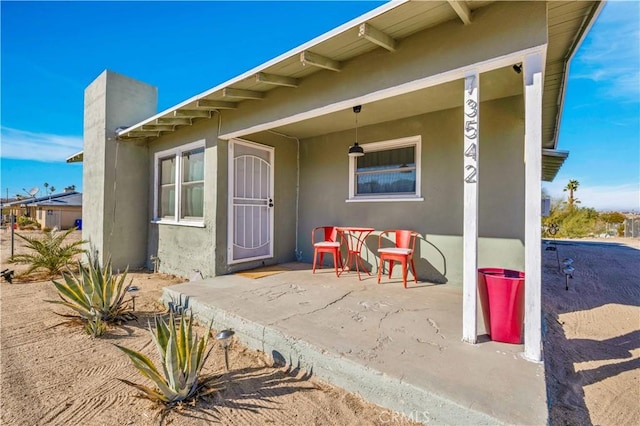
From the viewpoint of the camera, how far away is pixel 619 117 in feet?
33.9

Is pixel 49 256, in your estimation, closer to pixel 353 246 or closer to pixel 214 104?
pixel 214 104

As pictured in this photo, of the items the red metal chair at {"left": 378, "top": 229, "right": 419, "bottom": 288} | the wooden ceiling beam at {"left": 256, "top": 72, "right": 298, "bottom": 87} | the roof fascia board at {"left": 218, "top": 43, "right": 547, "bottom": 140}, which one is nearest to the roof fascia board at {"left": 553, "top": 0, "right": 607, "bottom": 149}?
the roof fascia board at {"left": 218, "top": 43, "right": 547, "bottom": 140}

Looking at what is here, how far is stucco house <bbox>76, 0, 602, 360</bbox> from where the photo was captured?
231 cm

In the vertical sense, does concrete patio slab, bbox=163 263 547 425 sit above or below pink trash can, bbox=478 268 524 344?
below

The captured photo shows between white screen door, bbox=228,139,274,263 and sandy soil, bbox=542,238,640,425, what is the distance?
4.46m

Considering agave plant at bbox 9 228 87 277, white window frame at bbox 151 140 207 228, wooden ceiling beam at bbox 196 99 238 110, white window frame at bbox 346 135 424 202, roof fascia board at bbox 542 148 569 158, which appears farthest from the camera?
agave plant at bbox 9 228 87 277

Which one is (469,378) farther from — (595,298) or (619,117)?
(619,117)

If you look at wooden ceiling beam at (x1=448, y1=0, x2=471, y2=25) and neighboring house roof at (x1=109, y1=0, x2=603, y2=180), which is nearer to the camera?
wooden ceiling beam at (x1=448, y1=0, x2=471, y2=25)

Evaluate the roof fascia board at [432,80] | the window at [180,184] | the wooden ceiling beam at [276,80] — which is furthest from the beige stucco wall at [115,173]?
the wooden ceiling beam at [276,80]

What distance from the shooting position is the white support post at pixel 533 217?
204cm

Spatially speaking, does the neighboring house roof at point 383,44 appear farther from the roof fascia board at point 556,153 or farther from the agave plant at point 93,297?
the agave plant at point 93,297

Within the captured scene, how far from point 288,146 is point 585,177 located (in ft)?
89.9

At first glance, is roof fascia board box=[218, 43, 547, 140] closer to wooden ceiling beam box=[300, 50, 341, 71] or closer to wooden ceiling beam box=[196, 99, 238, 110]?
wooden ceiling beam box=[300, 50, 341, 71]

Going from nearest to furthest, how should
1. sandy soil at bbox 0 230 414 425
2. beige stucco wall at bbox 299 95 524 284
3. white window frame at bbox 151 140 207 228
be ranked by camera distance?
sandy soil at bbox 0 230 414 425 < beige stucco wall at bbox 299 95 524 284 < white window frame at bbox 151 140 207 228
